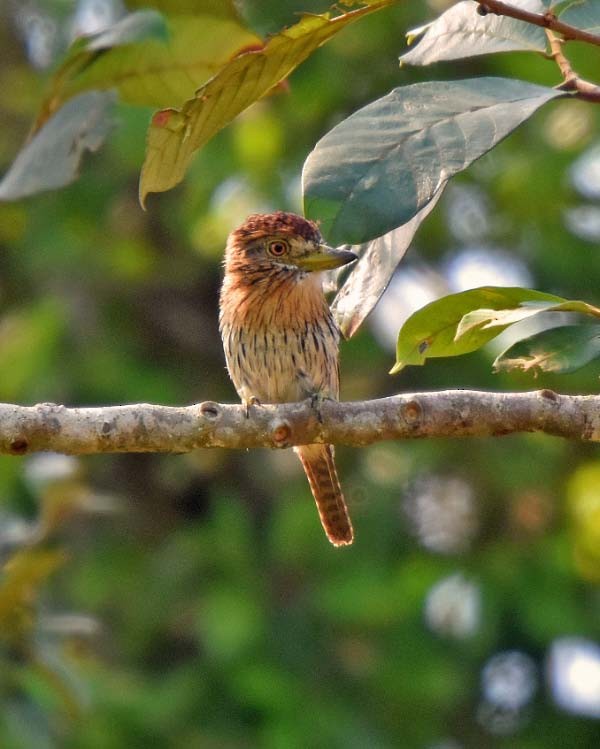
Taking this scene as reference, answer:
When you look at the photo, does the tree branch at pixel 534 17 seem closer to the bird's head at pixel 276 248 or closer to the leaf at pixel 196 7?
the leaf at pixel 196 7

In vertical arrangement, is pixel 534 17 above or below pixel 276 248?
above

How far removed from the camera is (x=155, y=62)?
2387 mm

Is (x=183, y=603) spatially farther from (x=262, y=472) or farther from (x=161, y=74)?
(x=161, y=74)

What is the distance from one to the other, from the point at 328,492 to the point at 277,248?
3.29 ft

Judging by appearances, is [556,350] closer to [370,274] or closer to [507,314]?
[507,314]

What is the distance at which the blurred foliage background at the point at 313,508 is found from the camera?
22.6 feet

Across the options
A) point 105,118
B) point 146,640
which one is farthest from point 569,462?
point 105,118

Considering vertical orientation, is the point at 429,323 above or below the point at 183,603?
above

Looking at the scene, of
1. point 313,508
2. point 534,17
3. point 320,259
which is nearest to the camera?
point 534,17

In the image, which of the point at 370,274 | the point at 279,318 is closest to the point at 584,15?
the point at 370,274

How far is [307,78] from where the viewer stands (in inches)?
306

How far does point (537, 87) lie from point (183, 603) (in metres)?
5.75

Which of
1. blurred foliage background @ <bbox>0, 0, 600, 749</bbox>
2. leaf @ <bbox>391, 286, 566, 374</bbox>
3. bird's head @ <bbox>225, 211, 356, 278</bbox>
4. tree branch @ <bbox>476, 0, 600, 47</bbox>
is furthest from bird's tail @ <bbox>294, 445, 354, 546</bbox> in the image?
tree branch @ <bbox>476, 0, 600, 47</bbox>

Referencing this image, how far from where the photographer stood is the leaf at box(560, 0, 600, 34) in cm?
269
